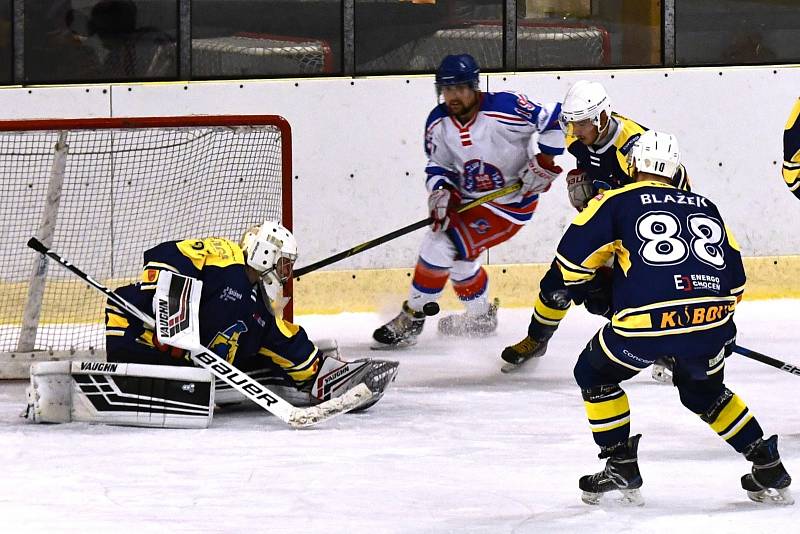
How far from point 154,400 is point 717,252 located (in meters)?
1.67

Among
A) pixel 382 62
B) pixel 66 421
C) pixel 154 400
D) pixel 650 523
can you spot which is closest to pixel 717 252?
pixel 650 523

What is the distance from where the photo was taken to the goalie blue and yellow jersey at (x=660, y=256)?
2.89m

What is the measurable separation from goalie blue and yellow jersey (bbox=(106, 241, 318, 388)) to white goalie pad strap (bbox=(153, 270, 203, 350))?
0.05 m

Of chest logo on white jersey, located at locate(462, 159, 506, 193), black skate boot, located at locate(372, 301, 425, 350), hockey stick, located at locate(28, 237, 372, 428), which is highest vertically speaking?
chest logo on white jersey, located at locate(462, 159, 506, 193)

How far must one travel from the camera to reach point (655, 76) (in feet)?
19.7

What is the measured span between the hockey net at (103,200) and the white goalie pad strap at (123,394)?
72cm

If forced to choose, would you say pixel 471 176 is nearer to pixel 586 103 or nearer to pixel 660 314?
pixel 586 103

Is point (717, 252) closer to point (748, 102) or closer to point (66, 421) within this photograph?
point (66, 421)

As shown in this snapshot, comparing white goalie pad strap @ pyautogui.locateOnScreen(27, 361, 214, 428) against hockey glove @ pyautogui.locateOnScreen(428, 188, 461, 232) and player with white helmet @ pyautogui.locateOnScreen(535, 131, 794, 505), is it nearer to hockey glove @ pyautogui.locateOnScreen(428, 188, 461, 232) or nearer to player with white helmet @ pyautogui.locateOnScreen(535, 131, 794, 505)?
player with white helmet @ pyautogui.locateOnScreen(535, 131, 794, 505)

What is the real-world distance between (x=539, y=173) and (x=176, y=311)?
172 cm

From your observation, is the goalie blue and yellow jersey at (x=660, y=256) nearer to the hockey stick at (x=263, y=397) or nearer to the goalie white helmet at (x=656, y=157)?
the goalie white helmet at (x=656, y=157)

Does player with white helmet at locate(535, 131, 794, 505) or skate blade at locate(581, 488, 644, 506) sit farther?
skate blade at locate(581, 488, 644, 506)

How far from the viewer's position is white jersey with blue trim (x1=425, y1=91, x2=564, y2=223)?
4.98 meters

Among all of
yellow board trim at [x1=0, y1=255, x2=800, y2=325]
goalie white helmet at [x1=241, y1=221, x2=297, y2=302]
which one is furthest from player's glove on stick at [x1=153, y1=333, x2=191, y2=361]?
yellow board trim at [x1=0, y1=255, x2=800, y2=325]
